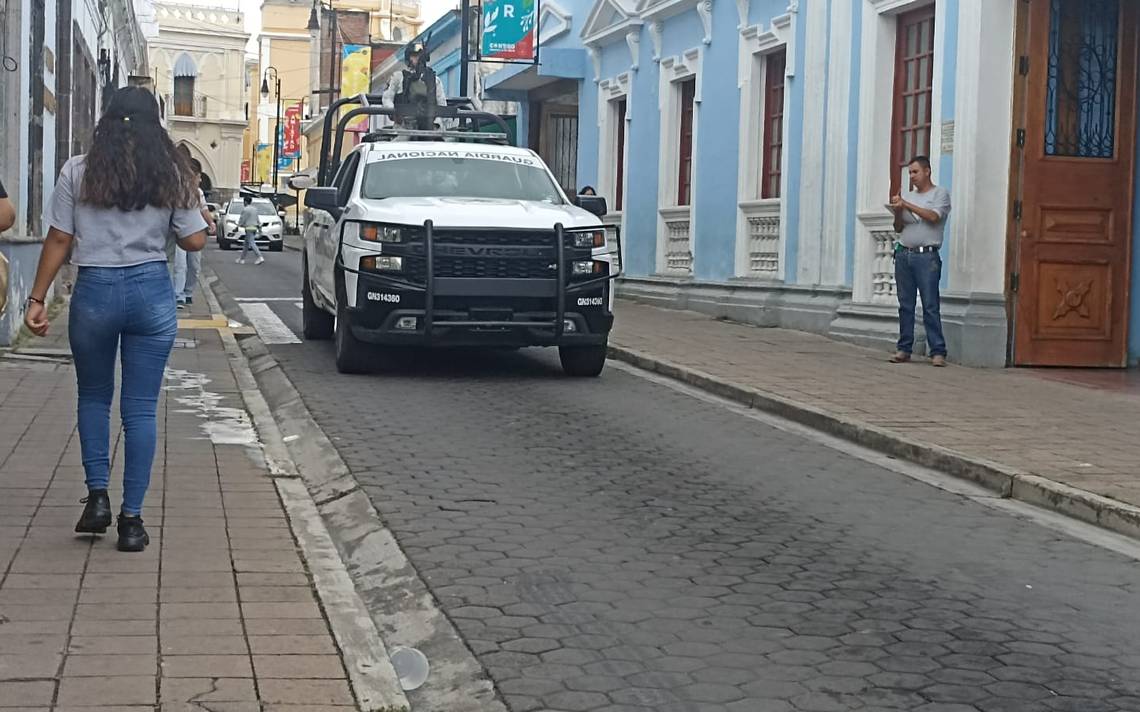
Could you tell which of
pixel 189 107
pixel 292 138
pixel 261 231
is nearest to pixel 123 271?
pixel 261 231

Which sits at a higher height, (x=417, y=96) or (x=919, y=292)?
(x=417, y=96)

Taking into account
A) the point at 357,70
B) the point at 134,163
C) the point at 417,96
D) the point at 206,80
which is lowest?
the point at 134,163

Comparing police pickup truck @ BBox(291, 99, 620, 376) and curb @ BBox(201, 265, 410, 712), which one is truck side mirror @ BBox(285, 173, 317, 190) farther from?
curb @ BBox(201, 265, 410, 712)

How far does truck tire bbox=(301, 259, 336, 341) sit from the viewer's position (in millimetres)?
15281

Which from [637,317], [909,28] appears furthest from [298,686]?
[637,317]

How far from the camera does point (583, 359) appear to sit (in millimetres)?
12602

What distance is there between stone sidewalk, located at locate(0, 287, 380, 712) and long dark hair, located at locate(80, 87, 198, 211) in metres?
1.35

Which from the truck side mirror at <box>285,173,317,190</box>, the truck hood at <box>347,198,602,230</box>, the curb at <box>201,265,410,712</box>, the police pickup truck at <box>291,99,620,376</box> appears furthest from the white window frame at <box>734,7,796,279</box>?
the curb at <box>201,265,410,712</box>

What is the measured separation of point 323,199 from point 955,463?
6.27 metres

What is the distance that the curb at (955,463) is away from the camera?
737 cm

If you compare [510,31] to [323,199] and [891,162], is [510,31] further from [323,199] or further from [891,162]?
[323,199]

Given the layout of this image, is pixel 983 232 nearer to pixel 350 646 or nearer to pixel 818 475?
pixel 818 475

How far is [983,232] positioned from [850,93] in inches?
124

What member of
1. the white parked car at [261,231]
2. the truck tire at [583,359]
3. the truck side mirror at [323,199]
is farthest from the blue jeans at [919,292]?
the white parked car at [261,231]
